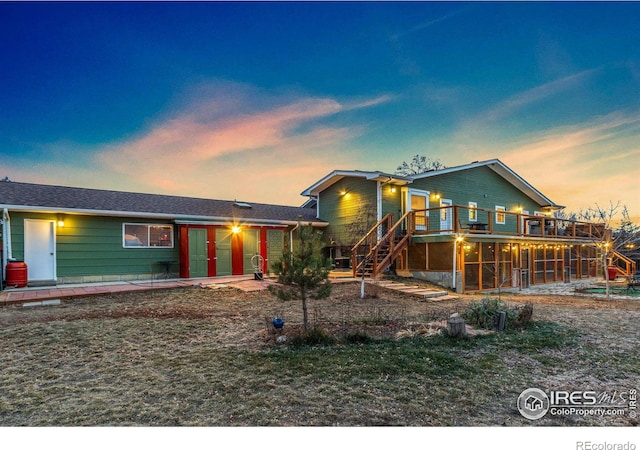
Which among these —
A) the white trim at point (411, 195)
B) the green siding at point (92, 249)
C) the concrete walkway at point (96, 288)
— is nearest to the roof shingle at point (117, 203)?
the green siding at point (92, 249)

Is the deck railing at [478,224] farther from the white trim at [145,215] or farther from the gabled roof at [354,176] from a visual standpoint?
the white trim at [145,215]

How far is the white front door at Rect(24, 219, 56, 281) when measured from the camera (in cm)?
999

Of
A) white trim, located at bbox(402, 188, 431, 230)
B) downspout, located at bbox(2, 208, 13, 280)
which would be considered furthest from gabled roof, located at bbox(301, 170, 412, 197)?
downspout, located at bbox(2, 208, 13, 280)

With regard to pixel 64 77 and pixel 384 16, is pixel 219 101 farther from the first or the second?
pixel 384 16

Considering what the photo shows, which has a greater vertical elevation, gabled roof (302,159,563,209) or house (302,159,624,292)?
gabled roof (302,159,563,209)

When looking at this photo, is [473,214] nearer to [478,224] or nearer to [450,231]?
[478,224]

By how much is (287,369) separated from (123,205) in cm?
1031

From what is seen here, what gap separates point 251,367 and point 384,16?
19.8 feet

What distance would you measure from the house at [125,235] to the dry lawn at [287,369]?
13.3 feet

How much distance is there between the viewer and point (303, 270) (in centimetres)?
487

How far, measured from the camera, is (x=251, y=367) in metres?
3.86

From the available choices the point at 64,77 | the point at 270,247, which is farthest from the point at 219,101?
the point at 270,247

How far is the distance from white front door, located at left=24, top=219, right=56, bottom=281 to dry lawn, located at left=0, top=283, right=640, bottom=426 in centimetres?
393

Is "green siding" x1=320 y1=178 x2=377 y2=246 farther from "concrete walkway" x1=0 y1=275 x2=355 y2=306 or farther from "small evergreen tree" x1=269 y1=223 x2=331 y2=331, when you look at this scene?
"small evergreen tree" x1=269 y1=223 x2=331 y2=331
